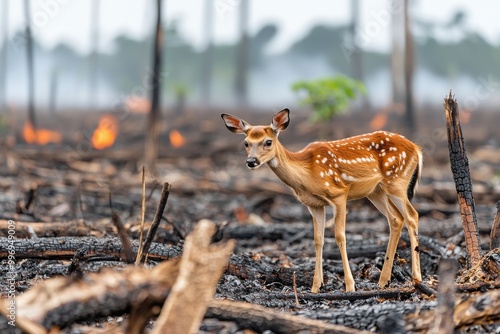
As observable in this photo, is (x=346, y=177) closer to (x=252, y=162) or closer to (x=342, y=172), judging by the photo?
(x=342, y=172)

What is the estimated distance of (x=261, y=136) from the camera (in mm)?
6742

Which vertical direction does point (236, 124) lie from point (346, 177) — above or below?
above

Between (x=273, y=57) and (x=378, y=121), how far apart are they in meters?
58.4

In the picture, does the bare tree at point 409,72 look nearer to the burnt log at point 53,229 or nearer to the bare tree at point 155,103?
the bare tree at point 155,103

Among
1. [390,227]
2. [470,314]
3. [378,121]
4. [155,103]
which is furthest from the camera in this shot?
[378,121]

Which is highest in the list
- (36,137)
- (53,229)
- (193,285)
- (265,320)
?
(193,285)

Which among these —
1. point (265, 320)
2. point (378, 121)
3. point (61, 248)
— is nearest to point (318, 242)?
point (61, 248)

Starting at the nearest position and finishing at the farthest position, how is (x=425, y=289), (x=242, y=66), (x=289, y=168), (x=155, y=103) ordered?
1. (x=425, y=289)
2. (x=289, y=168)
3. (x=155, y=103)
4. (x=242, y=66)

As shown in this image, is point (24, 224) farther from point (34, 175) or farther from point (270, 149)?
point (34, 175)

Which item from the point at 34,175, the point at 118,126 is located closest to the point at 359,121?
the point at 118,126

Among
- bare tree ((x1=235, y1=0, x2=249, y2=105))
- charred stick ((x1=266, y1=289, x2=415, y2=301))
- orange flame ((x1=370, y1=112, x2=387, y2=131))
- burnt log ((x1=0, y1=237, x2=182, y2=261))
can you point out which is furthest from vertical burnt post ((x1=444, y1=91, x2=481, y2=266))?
bare tree ((x1=235, y1=0, x2=249, y2=105))

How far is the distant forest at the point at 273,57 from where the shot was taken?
269ft

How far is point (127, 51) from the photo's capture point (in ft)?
317

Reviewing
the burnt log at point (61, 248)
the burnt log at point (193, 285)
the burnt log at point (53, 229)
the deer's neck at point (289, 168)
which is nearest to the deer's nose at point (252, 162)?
the deer's neck at point (289, 168)
